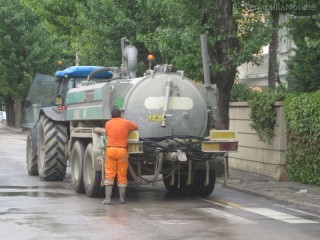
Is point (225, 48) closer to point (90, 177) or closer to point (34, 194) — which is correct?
point (90, 177)

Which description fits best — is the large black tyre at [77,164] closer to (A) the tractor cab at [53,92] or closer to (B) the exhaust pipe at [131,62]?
(B) the exhaust pipe at [131,62]

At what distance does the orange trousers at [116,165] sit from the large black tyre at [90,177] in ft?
2.47

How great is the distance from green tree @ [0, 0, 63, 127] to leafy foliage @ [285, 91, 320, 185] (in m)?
39.6

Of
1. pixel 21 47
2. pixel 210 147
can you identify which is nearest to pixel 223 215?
pixel 210 147

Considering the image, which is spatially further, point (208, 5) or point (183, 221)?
point (208, 5)

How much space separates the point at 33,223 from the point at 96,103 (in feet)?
13.8

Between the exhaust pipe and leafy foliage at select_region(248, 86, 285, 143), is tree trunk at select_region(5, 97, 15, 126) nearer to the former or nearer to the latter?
leafy foliage at select_region(248, 86, 285, 143)

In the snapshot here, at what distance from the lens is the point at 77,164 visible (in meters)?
16.3

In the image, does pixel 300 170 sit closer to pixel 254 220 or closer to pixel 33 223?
pixel 254 220

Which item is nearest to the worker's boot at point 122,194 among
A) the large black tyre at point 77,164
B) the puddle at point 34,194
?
the puddle at point 34,194

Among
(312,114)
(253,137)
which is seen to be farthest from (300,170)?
(253,137)

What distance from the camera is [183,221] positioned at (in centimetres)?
1191

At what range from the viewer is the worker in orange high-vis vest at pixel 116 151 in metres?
14.0

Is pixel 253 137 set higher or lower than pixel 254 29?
lower
